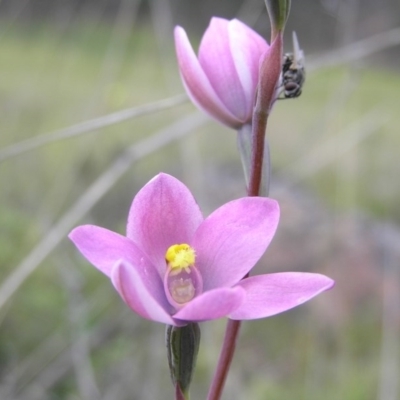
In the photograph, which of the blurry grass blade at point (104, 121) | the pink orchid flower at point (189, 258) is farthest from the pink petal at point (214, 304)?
the blurry grass blade at point (104, 121)

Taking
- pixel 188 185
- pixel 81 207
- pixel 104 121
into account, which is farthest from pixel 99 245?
pixel 188 185

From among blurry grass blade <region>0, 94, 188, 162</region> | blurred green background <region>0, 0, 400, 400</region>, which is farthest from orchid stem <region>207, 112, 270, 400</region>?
blurred green background <region>0, 0, 400, 400</region>

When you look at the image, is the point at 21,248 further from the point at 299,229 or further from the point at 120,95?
the point at 299,229

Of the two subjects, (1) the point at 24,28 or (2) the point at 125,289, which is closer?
(2) the point at 125,289

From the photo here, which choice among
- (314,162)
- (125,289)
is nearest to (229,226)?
(125,289)

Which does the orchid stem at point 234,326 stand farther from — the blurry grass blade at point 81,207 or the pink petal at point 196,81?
the blurry grass blade at point 81,207

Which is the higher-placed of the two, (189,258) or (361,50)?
(361,50)

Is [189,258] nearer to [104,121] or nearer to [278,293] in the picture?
[278,293]
